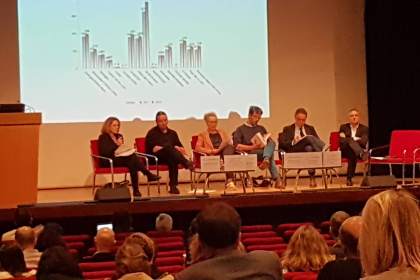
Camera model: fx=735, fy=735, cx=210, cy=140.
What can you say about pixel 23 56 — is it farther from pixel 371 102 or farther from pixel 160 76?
pixel 371 102

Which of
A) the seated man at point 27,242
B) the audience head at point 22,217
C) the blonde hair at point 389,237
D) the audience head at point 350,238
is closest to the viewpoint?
the blonde hair at point 389,237

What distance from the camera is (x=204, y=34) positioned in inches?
409

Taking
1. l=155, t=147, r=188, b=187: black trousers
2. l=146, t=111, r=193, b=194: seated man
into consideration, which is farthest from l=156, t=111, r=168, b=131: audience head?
l=155, t=147, r=188, b=187: black trousers

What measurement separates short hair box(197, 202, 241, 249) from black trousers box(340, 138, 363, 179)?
718 centimetres

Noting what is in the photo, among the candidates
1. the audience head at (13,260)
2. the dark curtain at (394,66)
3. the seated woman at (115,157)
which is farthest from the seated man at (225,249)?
the dark curtain at (394,66)

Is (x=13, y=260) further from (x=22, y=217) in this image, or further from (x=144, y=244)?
(x=22, y=217)

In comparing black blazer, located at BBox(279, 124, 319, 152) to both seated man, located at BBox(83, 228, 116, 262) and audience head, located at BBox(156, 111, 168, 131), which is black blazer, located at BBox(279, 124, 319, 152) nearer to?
audience head, located at BBox(156, 111, 168, 131)

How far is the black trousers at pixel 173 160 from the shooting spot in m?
8.73

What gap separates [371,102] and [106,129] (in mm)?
4204

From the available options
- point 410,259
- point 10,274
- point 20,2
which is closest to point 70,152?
point 20,2

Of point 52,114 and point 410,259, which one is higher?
point 52,114

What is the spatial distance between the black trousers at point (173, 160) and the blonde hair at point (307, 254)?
4978 millimetres

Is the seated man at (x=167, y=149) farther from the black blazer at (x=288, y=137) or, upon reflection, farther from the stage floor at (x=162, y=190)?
the black blazer at (x=288, y=137)

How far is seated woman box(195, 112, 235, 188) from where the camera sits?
346 inches
